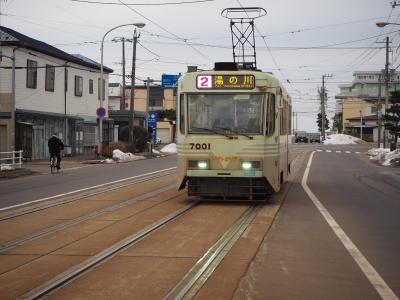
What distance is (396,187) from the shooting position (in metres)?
21.3

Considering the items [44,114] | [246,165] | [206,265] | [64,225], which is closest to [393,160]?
[44,114]

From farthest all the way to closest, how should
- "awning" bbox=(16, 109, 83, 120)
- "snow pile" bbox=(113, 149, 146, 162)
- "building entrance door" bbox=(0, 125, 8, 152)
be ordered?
"snow pile" bbox=(113, 149, 146, 162)
"building entrance door" bbox=(0, 125, 8, 152)
"awning" bbox=(16, 109, 83, 120)

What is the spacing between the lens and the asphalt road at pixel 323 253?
6539 mm

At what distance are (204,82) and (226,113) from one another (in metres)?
0.91

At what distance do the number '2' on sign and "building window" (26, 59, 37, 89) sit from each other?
24947 mm

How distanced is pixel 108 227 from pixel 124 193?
650 cm

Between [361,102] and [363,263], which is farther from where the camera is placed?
[361,102]

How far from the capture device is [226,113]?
46.8 ft

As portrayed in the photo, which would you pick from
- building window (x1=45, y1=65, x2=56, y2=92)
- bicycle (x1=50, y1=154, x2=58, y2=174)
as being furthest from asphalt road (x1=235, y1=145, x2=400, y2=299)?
building window (x1=45, y1=65, x2=56, y2=92)

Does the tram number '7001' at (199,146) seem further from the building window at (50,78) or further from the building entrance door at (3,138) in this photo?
the building window at (50,78)

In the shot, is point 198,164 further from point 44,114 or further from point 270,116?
point 44,114

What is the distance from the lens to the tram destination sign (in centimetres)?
1420

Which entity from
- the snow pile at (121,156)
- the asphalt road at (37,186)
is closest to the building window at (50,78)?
the snow pile at (121,156)

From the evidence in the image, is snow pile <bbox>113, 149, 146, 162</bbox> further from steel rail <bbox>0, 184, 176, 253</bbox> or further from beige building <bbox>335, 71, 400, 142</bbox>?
beige building <bbox>335, 71, 400, 142</bbox>
